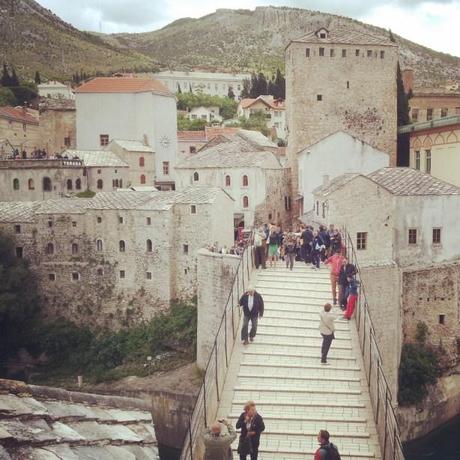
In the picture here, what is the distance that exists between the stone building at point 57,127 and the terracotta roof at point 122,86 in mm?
5167

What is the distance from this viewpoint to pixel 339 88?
3744 centimetres

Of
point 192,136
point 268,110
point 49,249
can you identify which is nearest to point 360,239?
point 49,249

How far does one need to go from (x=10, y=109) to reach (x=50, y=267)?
24.5 m

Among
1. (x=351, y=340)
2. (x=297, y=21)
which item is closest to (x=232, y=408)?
(x=351, y=340)

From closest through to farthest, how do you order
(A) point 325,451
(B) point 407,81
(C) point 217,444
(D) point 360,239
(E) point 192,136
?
(C) point 217,444, (A) point 325,451, (D) point 360,239, (B) point 407,81, (E) point 192,136

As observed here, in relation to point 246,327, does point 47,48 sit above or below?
above

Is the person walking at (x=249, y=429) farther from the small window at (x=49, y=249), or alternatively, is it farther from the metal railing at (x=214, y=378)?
the small window at (x=49, y=249)

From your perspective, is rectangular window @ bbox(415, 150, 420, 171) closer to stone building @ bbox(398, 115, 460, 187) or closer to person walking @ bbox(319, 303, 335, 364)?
stone building @ bbox(398, 115, 460, 187)

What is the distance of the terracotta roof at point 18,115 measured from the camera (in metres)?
51.5

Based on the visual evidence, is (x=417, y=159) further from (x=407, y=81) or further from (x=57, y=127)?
(x=57, y=127)

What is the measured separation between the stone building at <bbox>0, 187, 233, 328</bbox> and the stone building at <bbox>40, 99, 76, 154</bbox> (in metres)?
19.7

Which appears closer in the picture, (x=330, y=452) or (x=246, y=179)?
(x=330, y=452)

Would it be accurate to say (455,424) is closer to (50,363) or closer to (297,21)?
(50,363)

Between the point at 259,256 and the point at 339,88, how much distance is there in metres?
20.5
